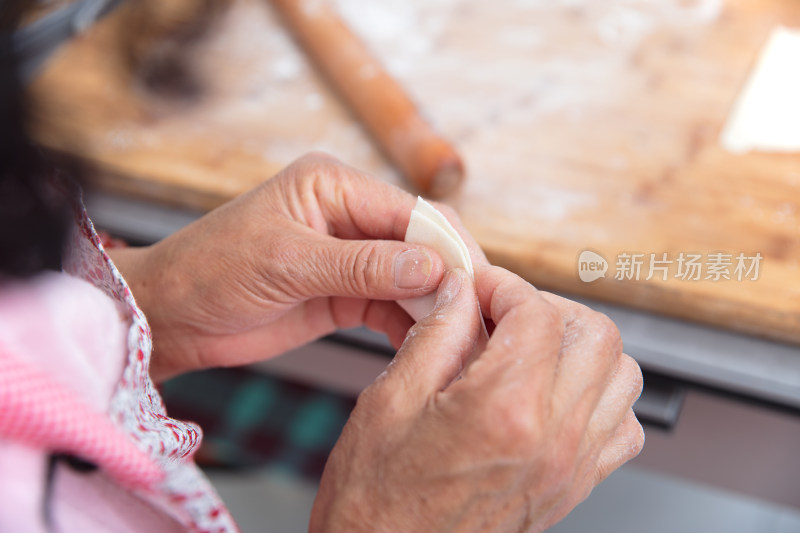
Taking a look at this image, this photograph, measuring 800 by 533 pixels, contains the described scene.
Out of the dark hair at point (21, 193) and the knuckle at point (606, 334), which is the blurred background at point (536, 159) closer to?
the knuckle at point (606, 334)

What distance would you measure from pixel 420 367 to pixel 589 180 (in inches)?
22.4

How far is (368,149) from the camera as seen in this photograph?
1.06 meters

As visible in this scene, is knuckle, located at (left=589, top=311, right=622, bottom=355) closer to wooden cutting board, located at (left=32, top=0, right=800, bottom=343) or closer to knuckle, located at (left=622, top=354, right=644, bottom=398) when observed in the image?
knuckle, located at (left=622, top=354, right=644, bottom=398)

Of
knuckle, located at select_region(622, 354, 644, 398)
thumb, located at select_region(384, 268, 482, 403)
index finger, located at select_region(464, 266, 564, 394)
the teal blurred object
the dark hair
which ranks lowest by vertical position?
the teal blurred object

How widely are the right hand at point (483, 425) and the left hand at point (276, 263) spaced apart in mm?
103

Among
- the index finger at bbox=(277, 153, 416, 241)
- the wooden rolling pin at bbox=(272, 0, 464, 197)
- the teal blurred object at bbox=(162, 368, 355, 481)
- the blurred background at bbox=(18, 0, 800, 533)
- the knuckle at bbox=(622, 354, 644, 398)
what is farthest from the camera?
the teal blurred object at bbox=(162, 368, 355, 481)

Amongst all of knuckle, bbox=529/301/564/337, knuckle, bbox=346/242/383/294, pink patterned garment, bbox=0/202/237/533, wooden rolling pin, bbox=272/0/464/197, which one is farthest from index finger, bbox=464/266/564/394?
wooden rolling pin, bbox=272/0/464/197

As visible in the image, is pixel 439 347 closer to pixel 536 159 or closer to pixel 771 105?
pixel 536 159

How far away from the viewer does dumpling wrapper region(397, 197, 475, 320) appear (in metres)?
0.64

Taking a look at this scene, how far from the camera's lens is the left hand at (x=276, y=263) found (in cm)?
65

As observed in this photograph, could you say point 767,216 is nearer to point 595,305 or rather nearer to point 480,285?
point 595,305

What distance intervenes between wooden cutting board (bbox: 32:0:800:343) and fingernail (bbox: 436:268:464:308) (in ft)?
0.95

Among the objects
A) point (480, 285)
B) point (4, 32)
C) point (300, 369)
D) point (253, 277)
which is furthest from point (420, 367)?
point (300, 369)

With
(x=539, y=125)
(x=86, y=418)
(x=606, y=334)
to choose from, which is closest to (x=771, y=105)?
(x=539, y=125)
